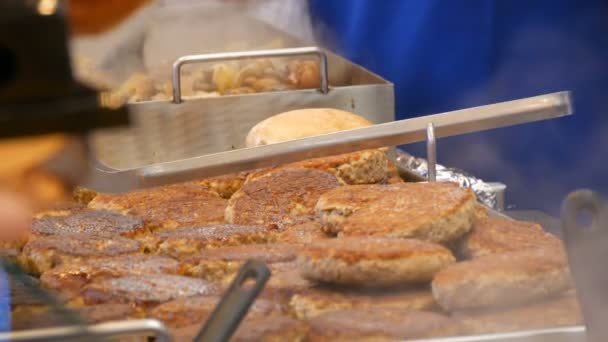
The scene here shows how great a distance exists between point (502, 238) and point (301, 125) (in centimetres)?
98

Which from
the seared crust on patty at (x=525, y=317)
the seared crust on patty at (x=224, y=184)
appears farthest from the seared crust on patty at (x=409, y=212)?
the seared crust on patty at (x=224, y=184)

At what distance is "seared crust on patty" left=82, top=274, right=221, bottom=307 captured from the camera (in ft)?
4.42

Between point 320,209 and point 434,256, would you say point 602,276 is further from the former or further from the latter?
point 320,209

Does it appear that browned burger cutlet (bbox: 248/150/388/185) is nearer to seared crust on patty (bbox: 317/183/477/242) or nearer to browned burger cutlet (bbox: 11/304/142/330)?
seared crust on patty (bbox: 317/183/477/242)

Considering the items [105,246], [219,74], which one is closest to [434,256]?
[105,246]

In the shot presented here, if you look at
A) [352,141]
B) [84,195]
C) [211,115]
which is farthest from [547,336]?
[211,115]

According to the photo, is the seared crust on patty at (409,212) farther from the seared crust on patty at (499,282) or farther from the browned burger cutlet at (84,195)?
the browned burger cutlet at (84,195)

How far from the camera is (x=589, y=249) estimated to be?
3.63 feet

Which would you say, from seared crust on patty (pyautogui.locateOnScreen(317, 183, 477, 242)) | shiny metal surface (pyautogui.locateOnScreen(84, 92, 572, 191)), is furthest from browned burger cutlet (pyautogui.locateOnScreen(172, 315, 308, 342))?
shiny metal surface (pyautogui.locateOnScreen(84, 92, 572, 191))

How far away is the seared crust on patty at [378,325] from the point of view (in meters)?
1.14

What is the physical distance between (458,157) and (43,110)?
353 cm

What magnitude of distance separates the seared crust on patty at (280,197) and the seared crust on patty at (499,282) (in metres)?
0.53

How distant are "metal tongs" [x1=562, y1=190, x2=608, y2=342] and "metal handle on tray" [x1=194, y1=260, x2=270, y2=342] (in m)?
0.38

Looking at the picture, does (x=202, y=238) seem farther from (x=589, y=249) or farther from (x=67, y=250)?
(x=589, y=249)
